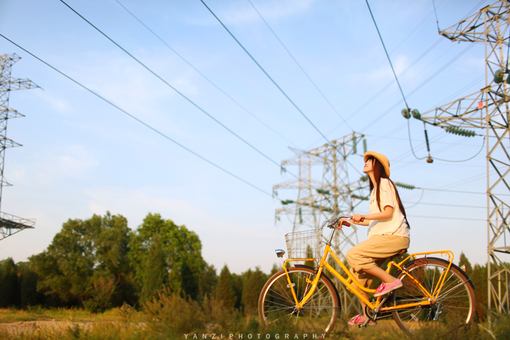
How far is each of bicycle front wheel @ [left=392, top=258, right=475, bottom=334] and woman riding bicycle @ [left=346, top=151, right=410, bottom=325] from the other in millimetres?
296

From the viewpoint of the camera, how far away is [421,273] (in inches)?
147

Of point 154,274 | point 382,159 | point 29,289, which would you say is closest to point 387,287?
point 382,159

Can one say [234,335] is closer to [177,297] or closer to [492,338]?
[177,297]

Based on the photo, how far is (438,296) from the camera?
146 inches

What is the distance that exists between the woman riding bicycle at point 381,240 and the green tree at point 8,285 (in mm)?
39262

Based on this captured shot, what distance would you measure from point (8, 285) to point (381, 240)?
41.1 metres

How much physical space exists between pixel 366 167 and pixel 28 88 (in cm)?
2992

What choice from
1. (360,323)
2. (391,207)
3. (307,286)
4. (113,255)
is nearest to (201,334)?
(307,286)

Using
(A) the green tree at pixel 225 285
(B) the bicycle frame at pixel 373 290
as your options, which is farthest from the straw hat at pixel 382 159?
(A) the green tree at pixel 225 285

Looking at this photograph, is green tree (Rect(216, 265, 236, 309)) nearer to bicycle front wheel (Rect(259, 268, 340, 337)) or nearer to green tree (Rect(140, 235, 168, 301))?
green tree (Rect(140, 235, 168, 301))

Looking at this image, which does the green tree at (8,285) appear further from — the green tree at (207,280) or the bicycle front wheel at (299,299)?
the bicycle front wheel at (299,299)

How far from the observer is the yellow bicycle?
356 cm

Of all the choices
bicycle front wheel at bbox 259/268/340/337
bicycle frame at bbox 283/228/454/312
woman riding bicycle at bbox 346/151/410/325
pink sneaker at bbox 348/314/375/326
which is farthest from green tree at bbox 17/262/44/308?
woman riding bicycle at bbox 346/151/410/325

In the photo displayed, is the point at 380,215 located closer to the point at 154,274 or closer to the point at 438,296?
the point at 438,296
